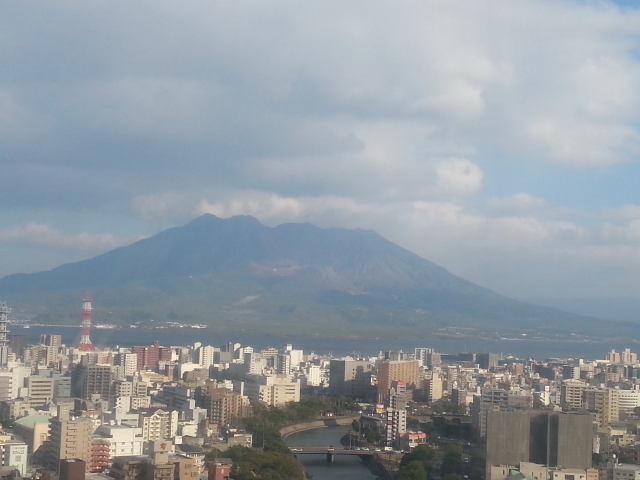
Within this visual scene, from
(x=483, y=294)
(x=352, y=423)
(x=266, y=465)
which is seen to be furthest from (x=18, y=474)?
(x=483, y=294)

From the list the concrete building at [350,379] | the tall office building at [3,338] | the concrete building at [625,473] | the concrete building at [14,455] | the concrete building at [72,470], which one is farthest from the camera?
the concrete building at [350,379]

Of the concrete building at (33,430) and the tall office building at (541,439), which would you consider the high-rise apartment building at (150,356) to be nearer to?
the concrete building at (33,430)

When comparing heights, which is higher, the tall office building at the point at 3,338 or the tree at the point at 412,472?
the tall office building at the point at 3,338

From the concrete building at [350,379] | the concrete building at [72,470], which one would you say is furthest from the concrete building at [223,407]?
the concrete building at [72,470]

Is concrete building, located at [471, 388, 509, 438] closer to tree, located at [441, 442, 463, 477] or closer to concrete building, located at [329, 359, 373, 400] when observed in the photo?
tree, located at [441, 442, 463, 477]

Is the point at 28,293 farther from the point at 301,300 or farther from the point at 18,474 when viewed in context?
the point at 18,474

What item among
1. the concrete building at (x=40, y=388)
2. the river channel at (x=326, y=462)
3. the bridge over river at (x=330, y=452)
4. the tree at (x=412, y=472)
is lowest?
the river channel at (x=326, y=462)

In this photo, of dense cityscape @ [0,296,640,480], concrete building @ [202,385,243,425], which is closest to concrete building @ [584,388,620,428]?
dense cityscape @ [0,296,640,480]
